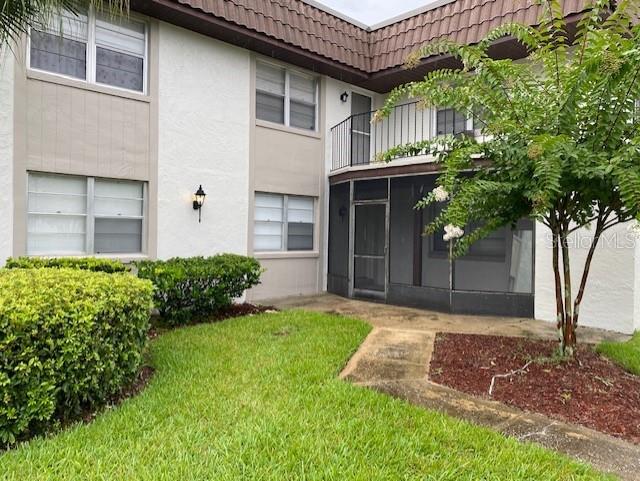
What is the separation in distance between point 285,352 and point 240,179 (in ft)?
16.7

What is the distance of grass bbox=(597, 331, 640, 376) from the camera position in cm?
530

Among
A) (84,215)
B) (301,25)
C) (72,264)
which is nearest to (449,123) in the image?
(301,25)

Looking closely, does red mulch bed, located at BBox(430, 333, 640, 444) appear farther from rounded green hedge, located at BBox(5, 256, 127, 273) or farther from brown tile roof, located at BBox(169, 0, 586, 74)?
brown tile roof, located at BBox(169, 0, 586, 74)

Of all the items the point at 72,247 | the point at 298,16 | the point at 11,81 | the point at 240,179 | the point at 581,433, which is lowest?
the point at 581,433

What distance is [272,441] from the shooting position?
3123mm

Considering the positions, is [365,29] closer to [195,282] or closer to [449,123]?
[449,123]

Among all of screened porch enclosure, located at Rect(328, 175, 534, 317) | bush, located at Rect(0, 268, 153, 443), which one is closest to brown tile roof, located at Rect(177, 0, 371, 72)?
screened porch enclosure, located at Rect(328, 175, 534, 317)

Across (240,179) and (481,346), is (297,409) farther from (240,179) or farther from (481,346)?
(240,179)

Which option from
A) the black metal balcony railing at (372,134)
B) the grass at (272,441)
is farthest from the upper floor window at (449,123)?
the grass at (272,441)

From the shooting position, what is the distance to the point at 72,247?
24.4ft

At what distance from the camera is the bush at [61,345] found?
3165mm

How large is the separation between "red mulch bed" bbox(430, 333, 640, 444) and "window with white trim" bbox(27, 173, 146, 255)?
5881 millimetres

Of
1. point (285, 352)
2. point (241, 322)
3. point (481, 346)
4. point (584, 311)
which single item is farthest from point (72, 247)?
point (584, 311)

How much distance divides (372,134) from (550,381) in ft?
27.8
